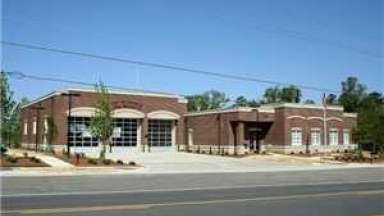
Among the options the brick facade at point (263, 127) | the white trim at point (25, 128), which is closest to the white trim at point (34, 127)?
the white trim at point (25, 128)

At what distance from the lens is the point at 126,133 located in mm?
59844

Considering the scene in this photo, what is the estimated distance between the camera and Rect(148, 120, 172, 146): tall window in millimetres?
61969

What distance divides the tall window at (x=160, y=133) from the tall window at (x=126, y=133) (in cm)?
190

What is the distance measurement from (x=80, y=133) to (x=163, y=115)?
29.7ft

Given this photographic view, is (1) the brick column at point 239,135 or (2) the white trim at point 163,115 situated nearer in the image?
(2) the white trim at point 163,115

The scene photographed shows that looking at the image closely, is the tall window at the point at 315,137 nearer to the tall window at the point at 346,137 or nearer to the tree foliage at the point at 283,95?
the tall window at the point at 346,137

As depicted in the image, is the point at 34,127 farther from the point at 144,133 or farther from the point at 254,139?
the point at 254,139

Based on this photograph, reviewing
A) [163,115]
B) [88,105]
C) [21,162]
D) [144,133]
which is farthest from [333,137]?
[21,162]

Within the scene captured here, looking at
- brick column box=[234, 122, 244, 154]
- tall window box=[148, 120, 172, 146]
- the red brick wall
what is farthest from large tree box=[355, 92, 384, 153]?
tall window box=[148, 120, 172, 146]

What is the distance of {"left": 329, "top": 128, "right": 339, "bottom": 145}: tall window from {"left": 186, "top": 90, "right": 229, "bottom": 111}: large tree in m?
46.0

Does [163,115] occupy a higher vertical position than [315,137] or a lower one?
higher

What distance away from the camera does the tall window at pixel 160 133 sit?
6197cm

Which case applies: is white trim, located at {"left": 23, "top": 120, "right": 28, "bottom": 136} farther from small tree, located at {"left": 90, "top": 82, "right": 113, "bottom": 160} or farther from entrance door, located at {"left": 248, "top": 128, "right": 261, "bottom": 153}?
small tree, located at {"left": 90, "top": 82, "right": 113, "bottom": 160}

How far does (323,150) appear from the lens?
6856 cm
